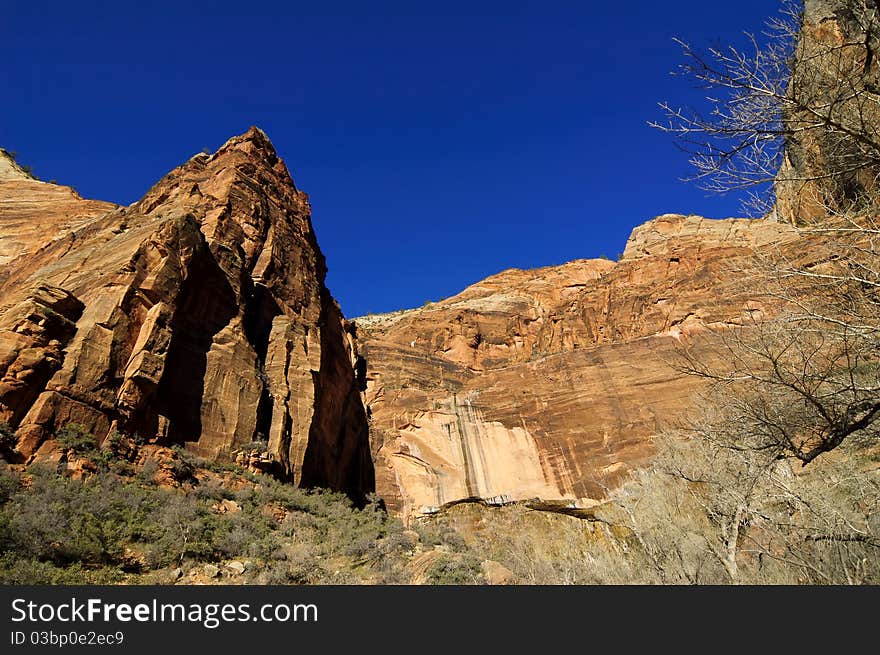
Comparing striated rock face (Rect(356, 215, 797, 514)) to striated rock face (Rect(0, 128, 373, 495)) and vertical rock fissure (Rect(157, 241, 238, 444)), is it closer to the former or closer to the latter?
striated rock face (Rect(0, 128, 373, 495))

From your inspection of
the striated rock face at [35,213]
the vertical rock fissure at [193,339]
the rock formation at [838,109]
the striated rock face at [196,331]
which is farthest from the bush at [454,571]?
the striated rock face at [35,213]

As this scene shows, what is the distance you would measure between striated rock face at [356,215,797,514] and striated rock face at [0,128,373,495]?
18.0ft

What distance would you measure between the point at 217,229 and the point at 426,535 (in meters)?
15.7

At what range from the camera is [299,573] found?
885 cm

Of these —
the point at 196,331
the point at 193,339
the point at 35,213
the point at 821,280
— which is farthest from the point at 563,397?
the point at 35,213

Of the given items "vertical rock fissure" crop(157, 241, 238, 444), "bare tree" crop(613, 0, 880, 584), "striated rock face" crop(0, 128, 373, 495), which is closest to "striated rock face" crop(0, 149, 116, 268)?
"striated rock face" crop(0, 128, 373, 495)

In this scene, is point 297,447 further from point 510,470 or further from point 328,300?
point 510,470

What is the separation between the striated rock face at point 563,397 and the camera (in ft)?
98.4

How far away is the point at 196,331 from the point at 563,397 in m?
24.2

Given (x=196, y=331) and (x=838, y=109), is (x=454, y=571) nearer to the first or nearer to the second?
(x=838, y=109)

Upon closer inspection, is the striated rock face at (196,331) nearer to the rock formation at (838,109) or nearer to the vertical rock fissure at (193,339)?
the vertical rock fissure at (193,339)

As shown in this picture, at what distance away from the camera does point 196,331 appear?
16.4m

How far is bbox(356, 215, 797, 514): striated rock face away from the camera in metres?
30.0

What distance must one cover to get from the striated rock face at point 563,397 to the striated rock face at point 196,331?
5.50 metres
